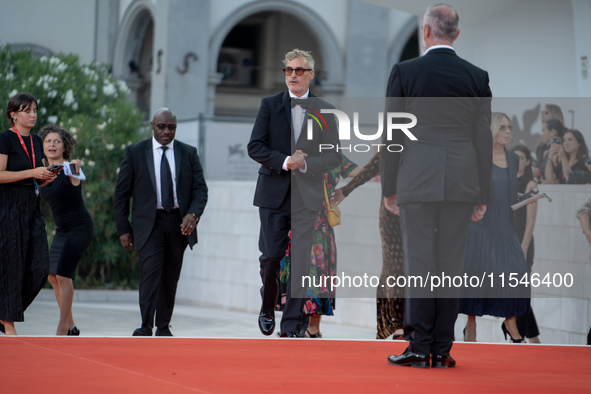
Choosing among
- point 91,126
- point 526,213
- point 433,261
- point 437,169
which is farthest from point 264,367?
point 91,126

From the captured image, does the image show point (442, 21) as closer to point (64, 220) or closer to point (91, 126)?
point (64, 220)

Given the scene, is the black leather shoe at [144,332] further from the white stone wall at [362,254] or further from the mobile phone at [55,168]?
the white stone wall at [362,254]

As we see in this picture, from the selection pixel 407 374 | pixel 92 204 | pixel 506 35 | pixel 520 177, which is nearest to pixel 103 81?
pixel 92 204

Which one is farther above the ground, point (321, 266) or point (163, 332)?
point (321, 266)

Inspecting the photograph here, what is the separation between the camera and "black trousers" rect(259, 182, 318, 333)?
22.1ft

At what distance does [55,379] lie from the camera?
15.1 ft

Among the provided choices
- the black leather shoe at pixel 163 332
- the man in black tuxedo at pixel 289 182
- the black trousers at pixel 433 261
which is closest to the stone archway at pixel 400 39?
the black leather shoe at pixel 163 332

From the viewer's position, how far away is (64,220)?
819 centimetres

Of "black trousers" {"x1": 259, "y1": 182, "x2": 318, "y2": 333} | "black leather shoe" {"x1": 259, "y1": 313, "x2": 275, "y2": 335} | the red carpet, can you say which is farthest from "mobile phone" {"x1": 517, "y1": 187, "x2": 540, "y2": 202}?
"black leather shoe" {"x1": 259, "y1": 313, "x2": 275, "y2": 335}

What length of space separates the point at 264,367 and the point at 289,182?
1.86m

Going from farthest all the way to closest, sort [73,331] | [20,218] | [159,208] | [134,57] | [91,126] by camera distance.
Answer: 1. [134,57]
2. [91,126]
3. [73,331]
4. [159,208]
5. [20,218]

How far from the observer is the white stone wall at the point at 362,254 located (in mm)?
6980

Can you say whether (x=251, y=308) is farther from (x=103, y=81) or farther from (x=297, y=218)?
(x=297, y=218)

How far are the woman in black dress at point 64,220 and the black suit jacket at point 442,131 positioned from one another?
11.8ft
